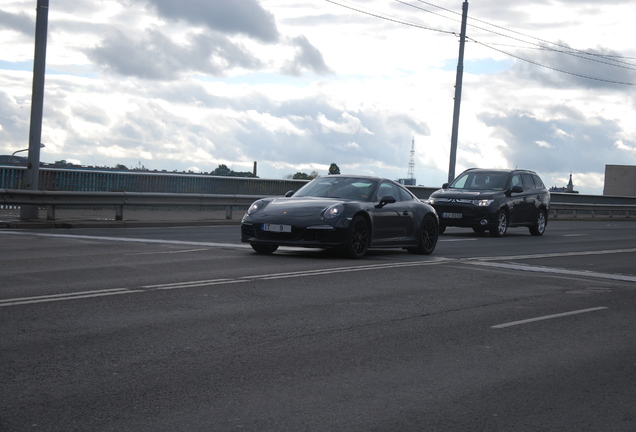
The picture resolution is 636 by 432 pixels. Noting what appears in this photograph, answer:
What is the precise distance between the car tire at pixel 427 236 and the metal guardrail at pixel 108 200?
29.1ft

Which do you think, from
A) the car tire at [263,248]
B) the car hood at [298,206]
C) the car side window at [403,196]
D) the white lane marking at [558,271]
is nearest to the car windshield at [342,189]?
the car hood at [298,206]

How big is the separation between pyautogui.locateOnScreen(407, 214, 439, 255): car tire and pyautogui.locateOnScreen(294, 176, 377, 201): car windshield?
134 centimetres

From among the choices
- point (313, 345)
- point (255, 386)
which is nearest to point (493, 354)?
point (313, 345)

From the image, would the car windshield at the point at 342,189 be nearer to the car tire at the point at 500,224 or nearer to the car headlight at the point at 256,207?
the car headlight at the point at 256,207

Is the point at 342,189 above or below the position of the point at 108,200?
above

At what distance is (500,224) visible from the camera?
22391mm

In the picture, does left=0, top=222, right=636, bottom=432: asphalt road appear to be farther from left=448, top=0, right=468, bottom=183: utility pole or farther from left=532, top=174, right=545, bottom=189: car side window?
left=448, top=0, right=468, bottom=183: utility pole

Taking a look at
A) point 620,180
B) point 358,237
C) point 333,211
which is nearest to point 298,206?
point 333,211

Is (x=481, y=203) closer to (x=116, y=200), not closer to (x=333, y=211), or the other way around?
(x=116, y=200)

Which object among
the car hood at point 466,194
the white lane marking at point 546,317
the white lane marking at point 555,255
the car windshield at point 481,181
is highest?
the car windshield at point 481,181

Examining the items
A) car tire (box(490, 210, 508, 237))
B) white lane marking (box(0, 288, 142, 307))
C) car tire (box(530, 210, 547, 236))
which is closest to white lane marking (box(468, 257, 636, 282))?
white lane marking (box(0, 288, 142, 307))

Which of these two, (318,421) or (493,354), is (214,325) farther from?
(318,421)

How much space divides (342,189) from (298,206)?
4.15 feet

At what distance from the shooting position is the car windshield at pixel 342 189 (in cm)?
1427
